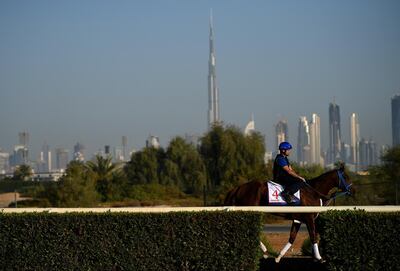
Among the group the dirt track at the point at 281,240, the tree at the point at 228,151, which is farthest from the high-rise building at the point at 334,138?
the dirt track at the point at 281,240

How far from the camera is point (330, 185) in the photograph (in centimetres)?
1325

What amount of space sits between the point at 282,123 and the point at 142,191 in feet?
362

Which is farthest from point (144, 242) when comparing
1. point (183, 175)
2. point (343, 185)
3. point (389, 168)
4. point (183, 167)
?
point (183, 167)

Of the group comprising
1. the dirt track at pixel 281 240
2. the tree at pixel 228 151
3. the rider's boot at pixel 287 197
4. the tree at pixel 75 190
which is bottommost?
the dirt track at pixel 281 240

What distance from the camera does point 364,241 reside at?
9.45m

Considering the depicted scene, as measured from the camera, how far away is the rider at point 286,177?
40.9 feet

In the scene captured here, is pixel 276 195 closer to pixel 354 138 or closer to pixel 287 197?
pixel 287 197

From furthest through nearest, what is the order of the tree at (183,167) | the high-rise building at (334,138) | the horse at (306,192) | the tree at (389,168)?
the high-rise building at (334,138), the tree at (183,167), the tree at (389,168), the horse at (306,192)

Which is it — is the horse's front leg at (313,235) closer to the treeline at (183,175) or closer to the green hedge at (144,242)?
the green hedge at (144,242)

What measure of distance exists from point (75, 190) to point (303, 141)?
131 meters

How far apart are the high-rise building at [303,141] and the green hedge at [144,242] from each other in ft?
459

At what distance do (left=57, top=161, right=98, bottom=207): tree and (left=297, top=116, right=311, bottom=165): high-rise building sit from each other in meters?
115

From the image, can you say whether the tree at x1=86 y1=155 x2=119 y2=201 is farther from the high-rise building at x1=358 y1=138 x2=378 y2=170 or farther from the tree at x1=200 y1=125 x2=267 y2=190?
the high-rise building at x1=358 y1=138 x2=378 y2=170

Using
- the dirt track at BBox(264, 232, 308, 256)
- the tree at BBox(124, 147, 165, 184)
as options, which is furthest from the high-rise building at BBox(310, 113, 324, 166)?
the dirt track at BBox(264, 232, 308, 256)
